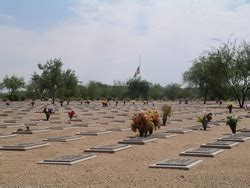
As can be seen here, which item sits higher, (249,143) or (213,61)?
(213,61)

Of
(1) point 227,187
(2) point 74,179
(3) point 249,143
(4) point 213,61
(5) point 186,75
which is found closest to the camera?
(1) point 227,187

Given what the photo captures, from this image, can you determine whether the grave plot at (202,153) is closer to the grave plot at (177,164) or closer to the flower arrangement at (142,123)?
the grave plot at (177,164)

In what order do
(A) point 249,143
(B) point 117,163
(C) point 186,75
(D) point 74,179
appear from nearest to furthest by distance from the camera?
(D) point 74,179
(B) point 117,163
(A) point 249,143
(C) point 186,75

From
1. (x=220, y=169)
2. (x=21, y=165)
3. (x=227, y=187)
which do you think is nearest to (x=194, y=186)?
(x=227, y=187)

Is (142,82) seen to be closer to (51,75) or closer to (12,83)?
→ (12,83)

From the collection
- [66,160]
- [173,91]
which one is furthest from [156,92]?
[66,160]

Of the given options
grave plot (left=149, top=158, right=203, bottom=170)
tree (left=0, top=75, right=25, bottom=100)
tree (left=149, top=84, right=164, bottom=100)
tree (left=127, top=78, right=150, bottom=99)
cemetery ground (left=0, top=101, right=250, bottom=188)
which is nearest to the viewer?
cemetery ground (left=0, top=101, right=250, bottom=188)

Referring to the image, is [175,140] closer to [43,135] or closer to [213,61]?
[43,135]

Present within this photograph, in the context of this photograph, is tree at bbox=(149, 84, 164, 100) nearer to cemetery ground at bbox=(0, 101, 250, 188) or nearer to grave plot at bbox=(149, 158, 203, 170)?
cemetery ground at bbox=(0, 101, 250, 188)

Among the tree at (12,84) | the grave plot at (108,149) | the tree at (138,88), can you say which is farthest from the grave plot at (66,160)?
the tree at (138,88)

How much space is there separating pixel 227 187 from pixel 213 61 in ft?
165

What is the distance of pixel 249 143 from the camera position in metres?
14.8

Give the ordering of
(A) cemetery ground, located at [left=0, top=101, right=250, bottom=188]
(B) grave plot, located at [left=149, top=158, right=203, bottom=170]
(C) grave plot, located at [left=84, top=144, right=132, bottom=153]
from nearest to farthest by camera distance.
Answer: (A) cemetery ground, located at [left=0, top=101, right=250, bottom=188] < (B) grave plot, located at [left=149, top=158, right=203, bottom=170] < (C) grave plot, located at [left=84, top=144, right=132, bottom=153]

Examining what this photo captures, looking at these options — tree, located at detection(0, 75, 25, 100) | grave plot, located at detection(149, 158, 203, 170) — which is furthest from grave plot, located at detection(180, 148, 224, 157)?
tree, located at detection(0, 75, 25, 100)
